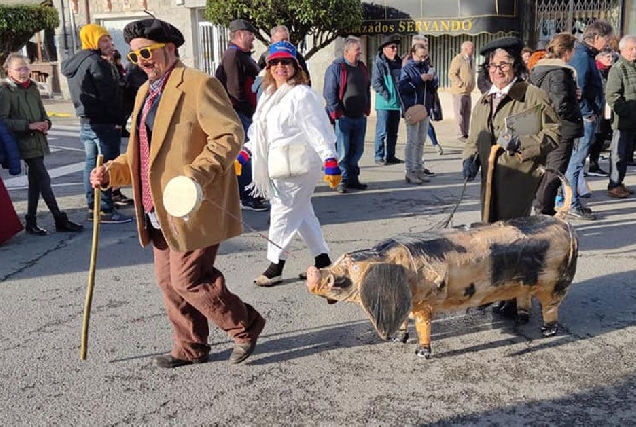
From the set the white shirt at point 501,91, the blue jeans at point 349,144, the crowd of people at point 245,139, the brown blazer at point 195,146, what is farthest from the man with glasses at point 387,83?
the brown blazer at point 195,146

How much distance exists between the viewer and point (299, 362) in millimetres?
3961

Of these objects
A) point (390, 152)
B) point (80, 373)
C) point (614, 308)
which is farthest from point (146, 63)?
point (390, 152)

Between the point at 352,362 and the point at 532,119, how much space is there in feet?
5.95

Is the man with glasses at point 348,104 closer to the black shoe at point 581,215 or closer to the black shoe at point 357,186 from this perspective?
the black shoe at point 357,186

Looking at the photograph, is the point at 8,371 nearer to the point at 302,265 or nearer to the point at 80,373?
the point at 80,373

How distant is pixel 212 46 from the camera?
19.4 m

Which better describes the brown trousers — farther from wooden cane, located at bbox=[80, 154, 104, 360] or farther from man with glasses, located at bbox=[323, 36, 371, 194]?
man with glasses, located at bbox=[323, 36, 371, 194]

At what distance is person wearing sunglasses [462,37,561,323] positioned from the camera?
13.6 feet

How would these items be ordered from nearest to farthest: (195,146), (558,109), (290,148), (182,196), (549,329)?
(182,196) < (195,146) < (549,329) < (290,148) < (558,109)

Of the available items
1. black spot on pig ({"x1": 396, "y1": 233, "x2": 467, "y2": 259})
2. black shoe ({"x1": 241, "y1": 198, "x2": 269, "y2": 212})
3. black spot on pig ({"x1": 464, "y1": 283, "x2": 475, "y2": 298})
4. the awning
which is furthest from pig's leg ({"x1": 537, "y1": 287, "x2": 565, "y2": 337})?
the awning

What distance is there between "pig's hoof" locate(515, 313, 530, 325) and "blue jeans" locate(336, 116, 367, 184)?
14.3 feet

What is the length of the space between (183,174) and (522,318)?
2349mm

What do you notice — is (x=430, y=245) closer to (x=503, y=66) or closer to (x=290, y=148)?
(x=503, y=66)

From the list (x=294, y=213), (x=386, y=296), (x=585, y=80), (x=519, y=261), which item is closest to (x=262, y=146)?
(x=294, y=213)
